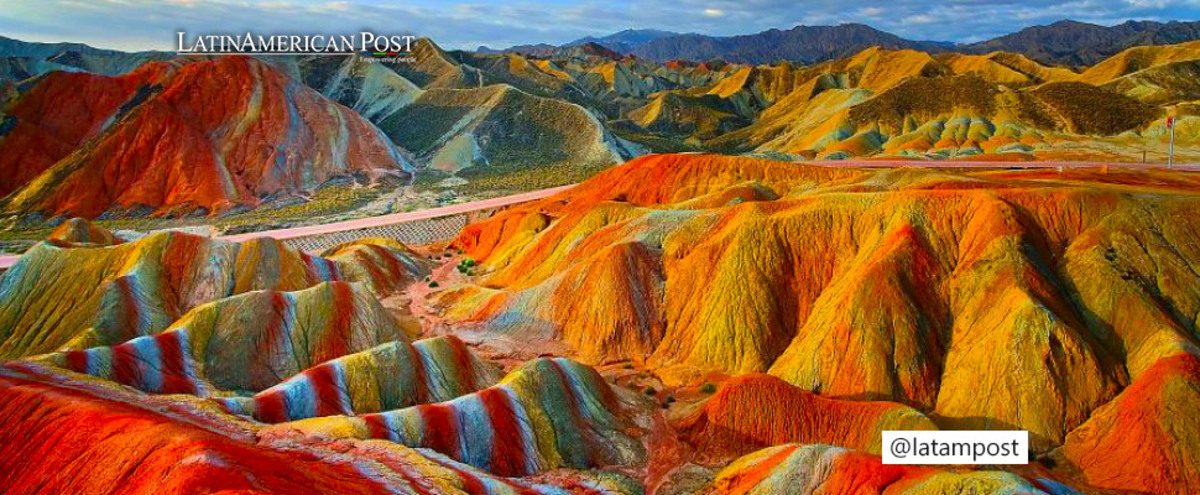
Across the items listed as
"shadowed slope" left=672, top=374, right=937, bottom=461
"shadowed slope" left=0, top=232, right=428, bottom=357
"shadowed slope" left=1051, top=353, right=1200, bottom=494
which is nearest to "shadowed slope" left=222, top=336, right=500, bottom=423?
"shadowed slope" left=672, top=374, right=937, bottom=461

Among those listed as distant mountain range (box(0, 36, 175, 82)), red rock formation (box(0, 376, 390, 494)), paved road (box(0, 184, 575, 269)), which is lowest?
paved road (box(0, 184, 575, 269))

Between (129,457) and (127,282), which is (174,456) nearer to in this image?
(129,457)

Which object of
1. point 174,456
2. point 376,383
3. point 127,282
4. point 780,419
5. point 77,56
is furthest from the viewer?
point 77,56

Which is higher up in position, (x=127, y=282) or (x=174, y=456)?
(x=174, y=456)

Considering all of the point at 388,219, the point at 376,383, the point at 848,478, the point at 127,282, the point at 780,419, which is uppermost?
the point at 848,478

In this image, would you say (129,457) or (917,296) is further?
(917,296)

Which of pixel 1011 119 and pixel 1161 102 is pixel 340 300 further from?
pixel 1161 102

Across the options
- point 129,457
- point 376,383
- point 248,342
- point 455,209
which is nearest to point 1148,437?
point 376,383

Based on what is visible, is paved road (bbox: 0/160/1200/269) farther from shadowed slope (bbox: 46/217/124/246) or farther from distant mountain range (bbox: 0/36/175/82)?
distant mountain range (bbox: 0/36/175/82)

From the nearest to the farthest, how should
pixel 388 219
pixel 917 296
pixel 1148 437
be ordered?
pixel 1148 437, pixel 917 296, pixel 388 219
